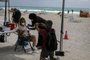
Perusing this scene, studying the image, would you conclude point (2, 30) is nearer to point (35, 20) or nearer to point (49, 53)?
point (35, 20)

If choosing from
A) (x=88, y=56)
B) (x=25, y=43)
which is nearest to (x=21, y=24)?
(x=25, y=43)

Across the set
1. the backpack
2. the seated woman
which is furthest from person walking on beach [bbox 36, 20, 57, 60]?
the seated woman

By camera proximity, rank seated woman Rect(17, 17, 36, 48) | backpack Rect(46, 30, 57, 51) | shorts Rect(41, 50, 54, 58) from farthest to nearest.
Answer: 1. seated woman Rect(17, 17, 36, 48)
2. shorts Rect(41, 50, 54, 58)
3. backpack Rect(46, 30, 57, 51)

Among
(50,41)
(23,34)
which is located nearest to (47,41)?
(50,41)

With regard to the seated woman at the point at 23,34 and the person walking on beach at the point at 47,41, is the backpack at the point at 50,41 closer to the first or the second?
the person walking on beach at the point at 47,41

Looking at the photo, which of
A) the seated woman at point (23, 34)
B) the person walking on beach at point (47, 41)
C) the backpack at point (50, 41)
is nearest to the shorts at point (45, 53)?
the person walking on beach at point (47, 41)

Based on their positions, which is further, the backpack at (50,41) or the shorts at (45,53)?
the shorts at (45,53)

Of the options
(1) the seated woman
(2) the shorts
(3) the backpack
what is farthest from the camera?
(1) the seated woman

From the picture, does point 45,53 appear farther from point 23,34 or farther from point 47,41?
point 23,34

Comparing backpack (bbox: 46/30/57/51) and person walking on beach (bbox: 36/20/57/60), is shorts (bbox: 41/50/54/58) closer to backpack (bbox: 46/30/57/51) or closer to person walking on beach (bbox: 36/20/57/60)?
person walking on beach (bbox: 36/20/57/60)

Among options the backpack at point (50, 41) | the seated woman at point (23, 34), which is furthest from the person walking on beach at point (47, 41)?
the seated woman at point (23, 34)

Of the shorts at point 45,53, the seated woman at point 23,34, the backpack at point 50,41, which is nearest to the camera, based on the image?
the backpack at point 50,41

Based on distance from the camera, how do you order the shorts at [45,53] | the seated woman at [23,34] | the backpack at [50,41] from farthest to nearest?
the seated woman at [23,34] → the shorts at [45,53] → the backpack at [50,41]

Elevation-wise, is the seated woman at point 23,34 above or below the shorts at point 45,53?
above
